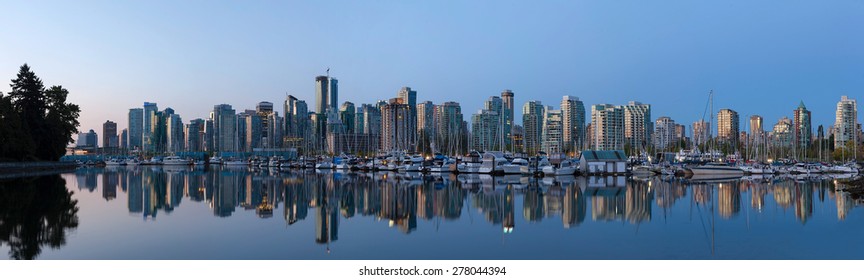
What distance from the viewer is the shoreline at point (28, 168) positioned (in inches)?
2370

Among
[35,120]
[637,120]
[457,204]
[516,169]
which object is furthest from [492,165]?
[637,120]

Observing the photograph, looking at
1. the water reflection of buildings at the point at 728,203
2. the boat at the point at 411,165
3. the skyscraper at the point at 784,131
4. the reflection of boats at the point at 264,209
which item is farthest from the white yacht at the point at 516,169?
the skyscraper at the point at 784,131

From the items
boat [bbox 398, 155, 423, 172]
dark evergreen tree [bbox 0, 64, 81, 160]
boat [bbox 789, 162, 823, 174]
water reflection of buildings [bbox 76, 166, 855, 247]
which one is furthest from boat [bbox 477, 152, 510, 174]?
dark evergreen tree [bbox 0, 64, 81, 160]

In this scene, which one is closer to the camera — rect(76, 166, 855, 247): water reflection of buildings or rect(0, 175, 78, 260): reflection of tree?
rect(0, 175, 78, 260): reflection of tree

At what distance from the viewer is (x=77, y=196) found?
35.2 meters

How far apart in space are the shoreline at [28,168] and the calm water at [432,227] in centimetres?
3163

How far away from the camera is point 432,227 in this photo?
21.4m

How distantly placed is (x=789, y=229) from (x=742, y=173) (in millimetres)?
46723

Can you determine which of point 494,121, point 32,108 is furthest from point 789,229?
point 494,121

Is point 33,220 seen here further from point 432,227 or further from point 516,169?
point 516,169

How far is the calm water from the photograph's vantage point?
→ 1659cm

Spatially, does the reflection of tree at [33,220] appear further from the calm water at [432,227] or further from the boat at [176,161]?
the boat at [176,161]

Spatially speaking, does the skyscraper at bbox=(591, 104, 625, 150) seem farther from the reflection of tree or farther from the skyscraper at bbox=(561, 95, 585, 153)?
the reflection of tree

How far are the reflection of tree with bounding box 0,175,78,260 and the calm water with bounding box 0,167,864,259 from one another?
0.05 meters
